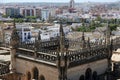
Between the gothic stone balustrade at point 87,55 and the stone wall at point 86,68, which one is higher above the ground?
the gothic stone balustrade at point 87,55

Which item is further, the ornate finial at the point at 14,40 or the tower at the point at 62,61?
the ornate finial at the point at 14,40

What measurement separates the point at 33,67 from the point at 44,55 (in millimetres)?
2075

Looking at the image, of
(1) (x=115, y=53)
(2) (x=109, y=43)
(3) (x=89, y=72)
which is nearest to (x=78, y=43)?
(2) (x=109, y=43)

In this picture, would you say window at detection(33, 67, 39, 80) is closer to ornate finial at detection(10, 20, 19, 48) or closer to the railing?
ornate finial at detection(10, 20, 19, 48)

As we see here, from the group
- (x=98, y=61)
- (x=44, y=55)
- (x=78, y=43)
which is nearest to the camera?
(x=44, y=55)

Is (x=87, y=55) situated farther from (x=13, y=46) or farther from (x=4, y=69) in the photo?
(x=4, y=69)

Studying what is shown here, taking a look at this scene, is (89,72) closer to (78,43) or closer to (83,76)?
(83,76)

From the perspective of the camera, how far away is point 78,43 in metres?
35.5

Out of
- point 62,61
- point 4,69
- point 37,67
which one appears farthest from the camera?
point 4,69

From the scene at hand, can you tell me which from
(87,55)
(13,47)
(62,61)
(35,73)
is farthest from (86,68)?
(13,47)

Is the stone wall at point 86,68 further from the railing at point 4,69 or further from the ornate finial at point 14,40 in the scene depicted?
the railing at point 4,69

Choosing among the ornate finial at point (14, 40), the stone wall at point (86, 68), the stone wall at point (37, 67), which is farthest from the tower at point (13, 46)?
the stone wall at point (86, 68)

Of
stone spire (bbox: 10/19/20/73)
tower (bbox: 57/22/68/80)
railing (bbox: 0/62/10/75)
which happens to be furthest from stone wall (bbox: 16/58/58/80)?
railing (bbox: 0/62/10/75)

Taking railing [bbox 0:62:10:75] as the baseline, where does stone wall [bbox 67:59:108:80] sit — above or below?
above
